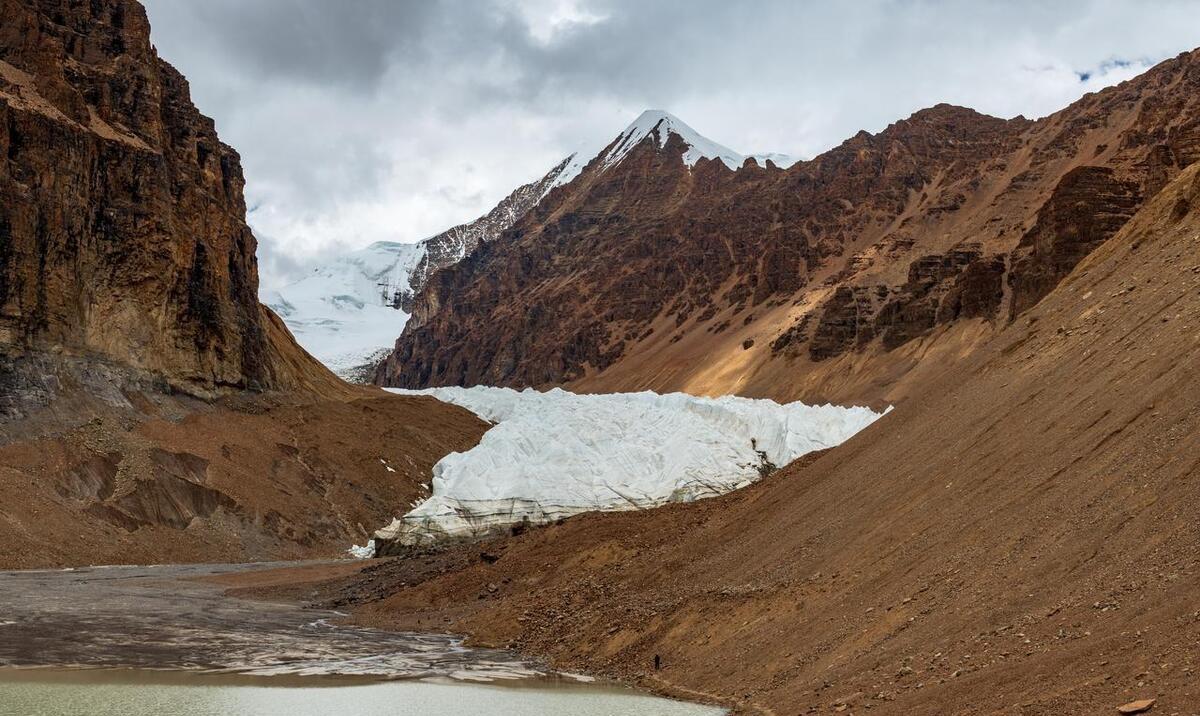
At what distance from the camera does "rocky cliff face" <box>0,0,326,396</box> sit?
6109 centimetres

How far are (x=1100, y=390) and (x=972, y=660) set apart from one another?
8893 mm

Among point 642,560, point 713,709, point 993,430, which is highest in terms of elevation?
point 993,430

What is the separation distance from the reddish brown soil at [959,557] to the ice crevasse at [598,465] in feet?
31.5

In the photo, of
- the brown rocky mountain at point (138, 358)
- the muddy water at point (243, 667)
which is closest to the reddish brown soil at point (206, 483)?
the brown rocky mountain at point (138, 358)

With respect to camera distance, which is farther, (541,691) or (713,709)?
(541,691)

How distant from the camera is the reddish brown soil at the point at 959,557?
1477 cm

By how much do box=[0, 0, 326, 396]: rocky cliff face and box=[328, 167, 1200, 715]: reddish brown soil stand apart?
35.4 meters

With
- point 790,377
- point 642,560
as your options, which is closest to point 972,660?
point 642,560

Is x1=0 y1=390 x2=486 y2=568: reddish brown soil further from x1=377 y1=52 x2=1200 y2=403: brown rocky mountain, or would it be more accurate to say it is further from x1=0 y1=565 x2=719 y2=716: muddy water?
x1=377 y1=52 x2=1200 y2=403: brown rocky mountain

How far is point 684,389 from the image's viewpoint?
146 meters

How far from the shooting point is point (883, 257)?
14712 centimetres

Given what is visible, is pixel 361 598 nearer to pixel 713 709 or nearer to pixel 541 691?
pixel 541 691

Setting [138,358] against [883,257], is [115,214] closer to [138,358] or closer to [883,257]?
[138,358]

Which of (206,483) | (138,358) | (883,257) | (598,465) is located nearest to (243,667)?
(598,465)
